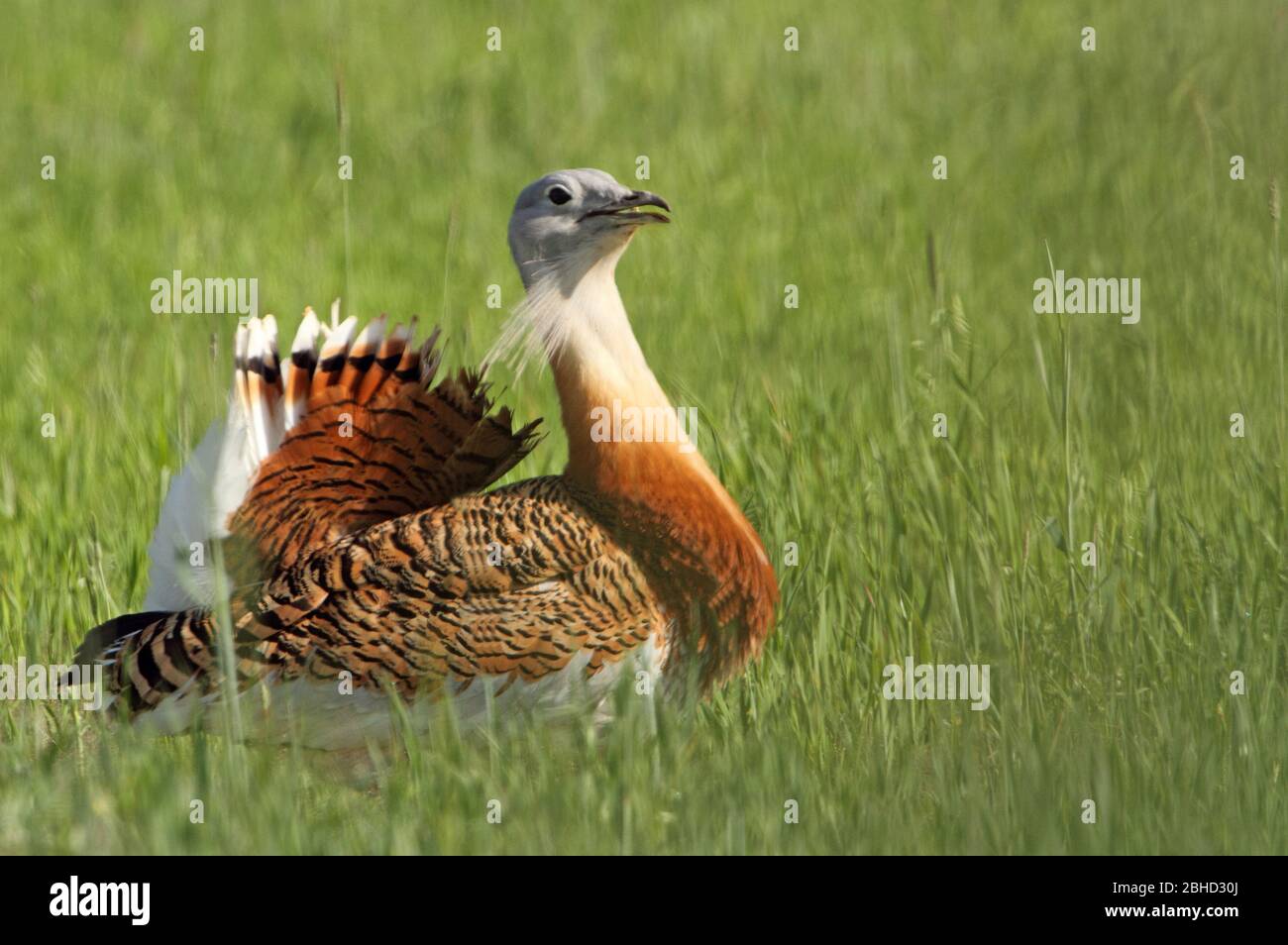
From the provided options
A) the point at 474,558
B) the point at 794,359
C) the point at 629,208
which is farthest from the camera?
the point at 794,359

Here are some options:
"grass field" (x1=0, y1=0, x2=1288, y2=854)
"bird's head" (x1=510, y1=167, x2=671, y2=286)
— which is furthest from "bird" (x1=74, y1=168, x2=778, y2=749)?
"grass field" (x1=0, y1=0, x2=1288, y2=854)

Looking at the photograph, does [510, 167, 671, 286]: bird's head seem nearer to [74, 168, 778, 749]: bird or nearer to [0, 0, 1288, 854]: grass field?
[74, 168, 778, 749]: bird

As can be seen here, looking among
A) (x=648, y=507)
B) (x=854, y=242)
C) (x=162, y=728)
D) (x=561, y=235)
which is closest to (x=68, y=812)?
(x=162, y=728)

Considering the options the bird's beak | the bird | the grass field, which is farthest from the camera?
the bird's beak

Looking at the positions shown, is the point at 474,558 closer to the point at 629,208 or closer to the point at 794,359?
the point at 629,208

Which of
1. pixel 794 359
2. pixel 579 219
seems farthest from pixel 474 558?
pixel 794 359

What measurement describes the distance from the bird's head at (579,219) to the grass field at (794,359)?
50 centimetres

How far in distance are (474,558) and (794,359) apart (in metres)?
2.58

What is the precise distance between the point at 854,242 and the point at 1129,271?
1.72 metres

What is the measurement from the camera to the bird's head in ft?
13.2

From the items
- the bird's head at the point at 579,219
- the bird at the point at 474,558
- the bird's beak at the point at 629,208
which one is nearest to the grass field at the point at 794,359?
the bird at the point at 474,558

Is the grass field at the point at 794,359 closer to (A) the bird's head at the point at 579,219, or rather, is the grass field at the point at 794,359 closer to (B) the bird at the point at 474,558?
(B) the bird at the point at 474,558

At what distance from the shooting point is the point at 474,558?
3896 millimetres

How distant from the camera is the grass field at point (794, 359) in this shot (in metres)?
3.47
